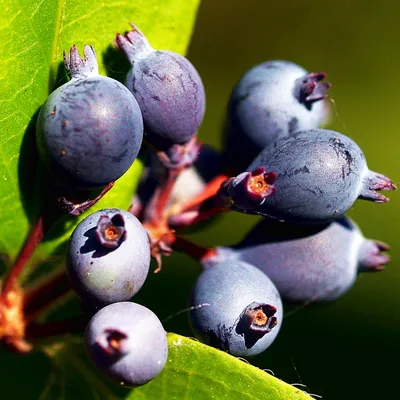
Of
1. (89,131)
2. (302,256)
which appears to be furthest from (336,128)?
(89,131)

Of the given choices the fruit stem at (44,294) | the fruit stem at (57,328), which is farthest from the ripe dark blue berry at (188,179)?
the fruit stem at (57,328)

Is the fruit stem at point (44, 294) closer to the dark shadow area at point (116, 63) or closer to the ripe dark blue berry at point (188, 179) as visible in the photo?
the ripe dark blue berry at point (188, 179)

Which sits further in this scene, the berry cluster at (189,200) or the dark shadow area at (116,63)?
the dark shadow area at (116,63)

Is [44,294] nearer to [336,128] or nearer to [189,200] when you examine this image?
[189,200]

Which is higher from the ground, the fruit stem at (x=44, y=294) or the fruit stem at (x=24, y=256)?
the fruit stem at (x=24, y=256)

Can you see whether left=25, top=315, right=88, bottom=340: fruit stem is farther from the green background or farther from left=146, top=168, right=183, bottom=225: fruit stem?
the green background

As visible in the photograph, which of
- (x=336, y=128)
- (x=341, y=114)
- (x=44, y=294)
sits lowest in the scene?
(x=341, y=114)
